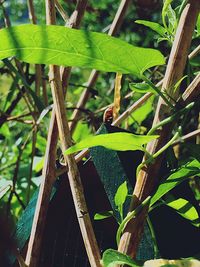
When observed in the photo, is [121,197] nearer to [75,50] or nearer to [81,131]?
[75,50]

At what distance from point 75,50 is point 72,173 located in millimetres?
196

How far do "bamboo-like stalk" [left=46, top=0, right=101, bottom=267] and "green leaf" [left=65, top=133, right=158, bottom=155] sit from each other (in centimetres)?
13

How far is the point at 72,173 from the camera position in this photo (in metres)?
0.73

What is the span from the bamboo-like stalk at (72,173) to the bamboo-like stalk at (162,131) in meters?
0.06

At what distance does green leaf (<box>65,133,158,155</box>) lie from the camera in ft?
1.89

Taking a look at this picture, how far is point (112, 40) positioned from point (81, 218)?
235 millimetres

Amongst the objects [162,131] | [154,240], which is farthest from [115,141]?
[154,240]

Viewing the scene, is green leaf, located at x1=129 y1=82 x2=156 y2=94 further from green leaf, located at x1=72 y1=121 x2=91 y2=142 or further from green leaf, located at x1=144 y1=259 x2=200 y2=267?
green leaf, located at x1=72 y1=121 x2=91 y2=142

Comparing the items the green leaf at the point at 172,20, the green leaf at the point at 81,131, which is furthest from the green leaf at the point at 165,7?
the green leaf at the point at 81,131

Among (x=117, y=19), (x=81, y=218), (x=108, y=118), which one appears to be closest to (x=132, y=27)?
(x=117, y=19)

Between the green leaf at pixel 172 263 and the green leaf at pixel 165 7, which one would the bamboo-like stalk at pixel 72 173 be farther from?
the green leaf at pixel 165 7

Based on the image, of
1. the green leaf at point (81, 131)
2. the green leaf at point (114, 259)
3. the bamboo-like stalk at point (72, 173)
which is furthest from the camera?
the green leaf at point (81, 131)

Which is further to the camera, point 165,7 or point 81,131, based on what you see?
point 81,131

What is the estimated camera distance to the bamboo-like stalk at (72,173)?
675mm
